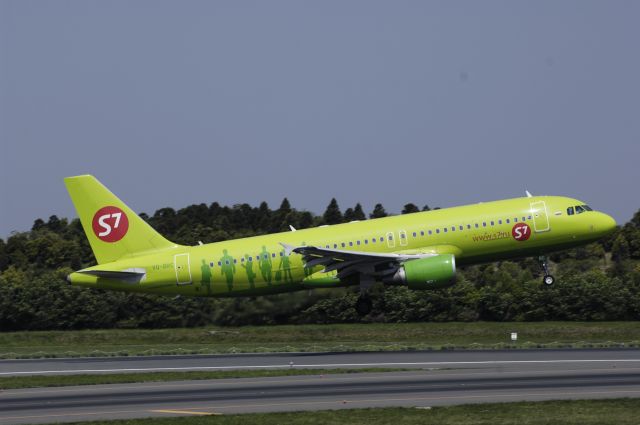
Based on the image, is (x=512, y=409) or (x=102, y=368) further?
(x=102, y=368)

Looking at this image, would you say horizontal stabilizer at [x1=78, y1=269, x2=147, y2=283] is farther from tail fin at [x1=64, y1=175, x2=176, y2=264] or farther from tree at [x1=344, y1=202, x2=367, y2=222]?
tree at [x1=344, y1=202, x2=367, y2=222]

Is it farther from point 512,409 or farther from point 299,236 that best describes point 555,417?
point 299,236

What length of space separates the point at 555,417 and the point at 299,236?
22203mm

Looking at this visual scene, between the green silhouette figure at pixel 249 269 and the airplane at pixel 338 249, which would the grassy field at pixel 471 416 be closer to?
the airplane at pixel 338 249

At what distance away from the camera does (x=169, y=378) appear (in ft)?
122

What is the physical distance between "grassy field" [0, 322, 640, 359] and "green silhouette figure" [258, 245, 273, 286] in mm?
4281

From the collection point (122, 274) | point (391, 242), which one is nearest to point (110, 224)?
point (122, 274)

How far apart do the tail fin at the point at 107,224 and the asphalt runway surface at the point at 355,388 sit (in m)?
7.38

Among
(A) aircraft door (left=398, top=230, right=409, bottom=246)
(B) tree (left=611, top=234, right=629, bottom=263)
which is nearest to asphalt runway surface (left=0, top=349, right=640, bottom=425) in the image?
(A) aircraft door (left=398, top=230, right=409, bottom=246)

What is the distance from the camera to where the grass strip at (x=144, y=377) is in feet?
121

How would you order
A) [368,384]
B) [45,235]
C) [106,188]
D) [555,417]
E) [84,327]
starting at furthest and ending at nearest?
[45,235] → [84,327] → [106,188] → [368,384] → [555,417]

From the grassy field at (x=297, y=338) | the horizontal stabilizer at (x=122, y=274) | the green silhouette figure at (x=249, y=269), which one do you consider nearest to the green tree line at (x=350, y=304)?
the grassy field at (x=297, y=338)

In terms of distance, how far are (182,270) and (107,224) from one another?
4.50 meters

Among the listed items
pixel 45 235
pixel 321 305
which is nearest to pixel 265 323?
pixel 321 305
